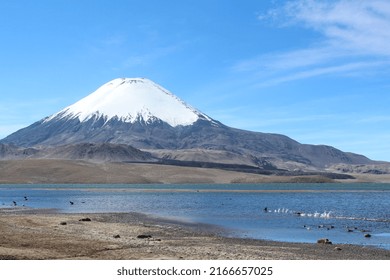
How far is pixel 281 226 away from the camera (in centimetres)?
4503

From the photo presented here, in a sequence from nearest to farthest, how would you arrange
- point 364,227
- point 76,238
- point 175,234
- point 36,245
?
point 36,245 → point 76,238 → point 175,234 → point 364,227

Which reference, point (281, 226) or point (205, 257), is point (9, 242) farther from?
point (281, 226)

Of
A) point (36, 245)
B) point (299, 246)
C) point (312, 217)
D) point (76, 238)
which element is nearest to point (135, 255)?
point (36, 245)

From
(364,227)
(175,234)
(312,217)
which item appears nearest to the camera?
(175,234)

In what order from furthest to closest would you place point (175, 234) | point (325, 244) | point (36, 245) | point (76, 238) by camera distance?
point (175, 234)
point (325, 244)
point (76, 238)
point (36, 245)

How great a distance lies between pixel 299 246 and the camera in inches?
1181

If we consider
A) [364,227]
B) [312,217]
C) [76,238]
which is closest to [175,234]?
[76,238]

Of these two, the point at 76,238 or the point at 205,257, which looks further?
the point at 76,238

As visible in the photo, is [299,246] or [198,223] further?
[198,223]

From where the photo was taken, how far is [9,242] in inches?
983

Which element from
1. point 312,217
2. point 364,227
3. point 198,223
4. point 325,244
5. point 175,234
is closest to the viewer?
point 325,244

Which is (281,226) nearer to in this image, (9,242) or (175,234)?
(175,234)

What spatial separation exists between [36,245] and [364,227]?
27863mm

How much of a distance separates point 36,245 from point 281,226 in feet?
81.3
